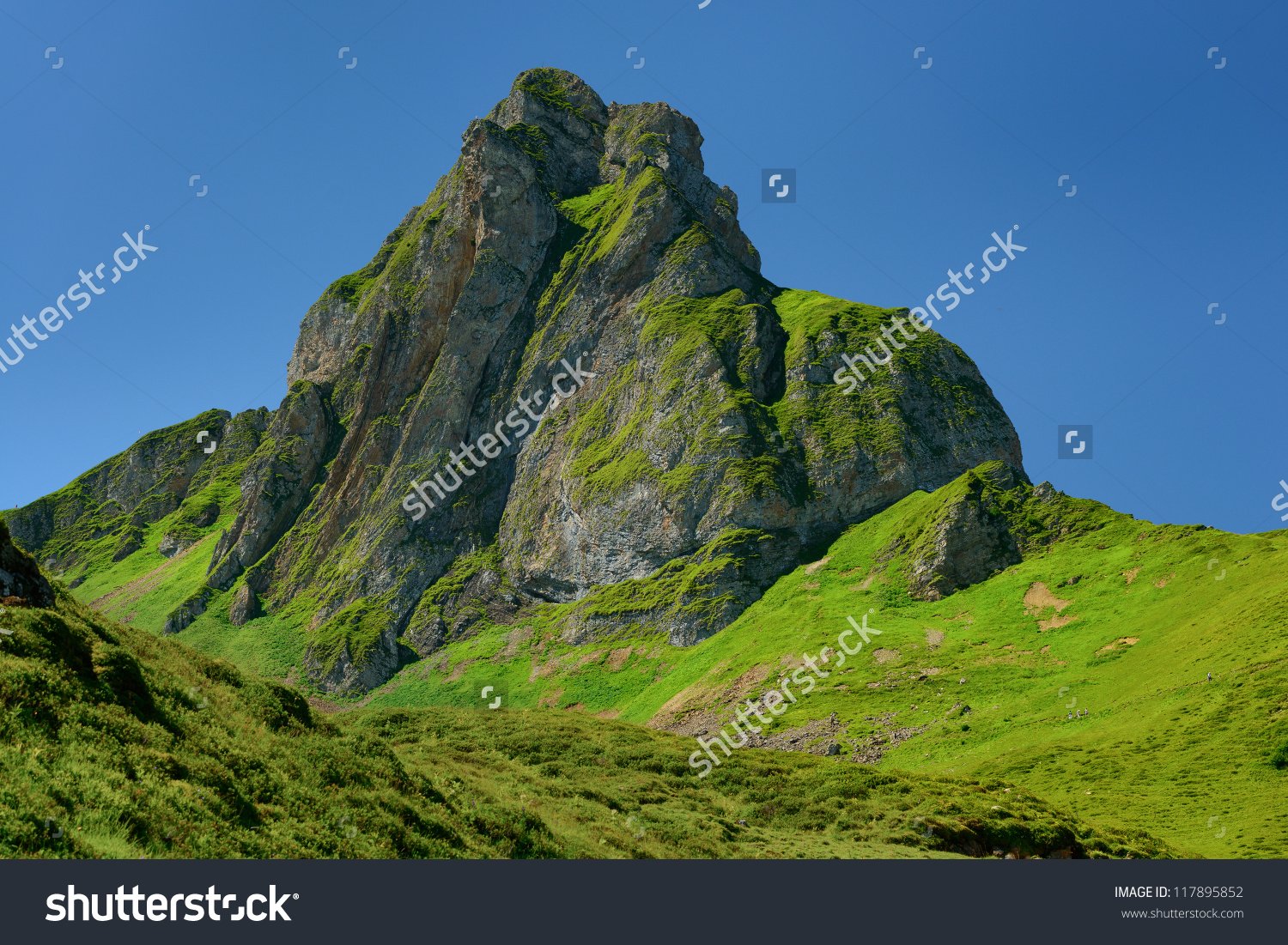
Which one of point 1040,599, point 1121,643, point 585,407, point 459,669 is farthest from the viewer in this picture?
point 585,407

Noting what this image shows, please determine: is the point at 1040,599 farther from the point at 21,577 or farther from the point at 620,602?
the point at 21,577

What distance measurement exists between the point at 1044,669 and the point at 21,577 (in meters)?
60.2

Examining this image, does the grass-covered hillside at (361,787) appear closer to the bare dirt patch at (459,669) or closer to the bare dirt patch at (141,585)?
the bare dirt patch at (459,669)

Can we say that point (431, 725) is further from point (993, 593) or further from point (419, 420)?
point (419, 420)

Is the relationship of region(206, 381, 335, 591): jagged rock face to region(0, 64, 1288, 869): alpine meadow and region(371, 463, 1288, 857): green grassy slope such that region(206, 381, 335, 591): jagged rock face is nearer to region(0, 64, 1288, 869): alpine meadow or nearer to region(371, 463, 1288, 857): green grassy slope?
region(0, 64, 1288, 869): alpine meadow

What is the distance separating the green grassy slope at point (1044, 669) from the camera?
131ft

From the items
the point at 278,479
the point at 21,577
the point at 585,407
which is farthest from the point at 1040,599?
the point at 278,479

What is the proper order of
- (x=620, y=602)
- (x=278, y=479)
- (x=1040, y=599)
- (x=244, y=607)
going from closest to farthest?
1. (x=1040, y=599)
2. (x=620, y=602)
3. (x=244, y=607)
4. (x=278, y=479)

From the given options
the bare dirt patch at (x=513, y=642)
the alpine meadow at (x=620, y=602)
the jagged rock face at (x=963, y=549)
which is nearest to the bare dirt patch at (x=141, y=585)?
the alpine meadow at (x=620, y=602)

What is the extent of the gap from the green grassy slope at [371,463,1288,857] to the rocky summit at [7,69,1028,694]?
17.4 feet

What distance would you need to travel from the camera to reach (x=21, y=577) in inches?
916

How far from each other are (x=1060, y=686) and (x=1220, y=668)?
33.5 feet

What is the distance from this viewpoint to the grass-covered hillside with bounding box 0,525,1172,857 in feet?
51.9

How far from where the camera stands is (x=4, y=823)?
13.1 meters
